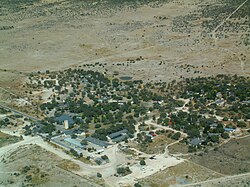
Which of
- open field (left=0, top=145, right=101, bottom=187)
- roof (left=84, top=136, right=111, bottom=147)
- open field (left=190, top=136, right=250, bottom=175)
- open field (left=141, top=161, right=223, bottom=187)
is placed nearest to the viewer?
open field (left=141, top=161, right=223, bottom=187)

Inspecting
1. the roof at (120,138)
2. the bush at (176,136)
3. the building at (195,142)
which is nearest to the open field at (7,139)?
the roof at (120,138)

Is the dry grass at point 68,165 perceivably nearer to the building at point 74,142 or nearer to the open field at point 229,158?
the building at point 74,142

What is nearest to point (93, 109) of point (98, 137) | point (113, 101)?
point (113, 101)

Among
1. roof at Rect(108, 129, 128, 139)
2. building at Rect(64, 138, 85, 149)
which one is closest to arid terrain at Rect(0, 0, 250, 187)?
roof at Rect(108, 129, 128, 139)

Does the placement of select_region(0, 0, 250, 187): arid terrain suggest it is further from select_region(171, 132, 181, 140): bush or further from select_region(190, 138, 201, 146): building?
select_region(190, 138, 201, 146): building

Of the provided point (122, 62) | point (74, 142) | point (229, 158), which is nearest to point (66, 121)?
point (74, 142)

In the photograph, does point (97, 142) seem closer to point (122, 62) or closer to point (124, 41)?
point (122, 62)

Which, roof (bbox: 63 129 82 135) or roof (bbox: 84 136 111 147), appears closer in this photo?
roof (bbox: 84 136 111 147)

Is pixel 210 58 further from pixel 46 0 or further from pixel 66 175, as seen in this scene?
pixel 46 0
